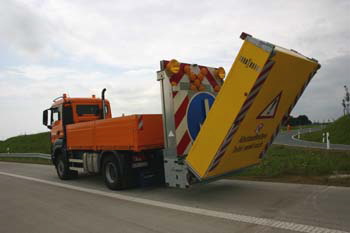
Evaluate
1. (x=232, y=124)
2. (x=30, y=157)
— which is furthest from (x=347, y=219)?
(x=30, y=157)

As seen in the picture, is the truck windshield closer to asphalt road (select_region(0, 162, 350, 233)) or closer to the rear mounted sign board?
asphalt road (select_region(0, 162, 350, 233))

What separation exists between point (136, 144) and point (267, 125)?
3.00 metres

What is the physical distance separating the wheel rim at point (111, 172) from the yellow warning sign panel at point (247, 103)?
279cm

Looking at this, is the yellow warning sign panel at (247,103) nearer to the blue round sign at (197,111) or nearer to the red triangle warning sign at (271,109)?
the red triangle warning sign at (271,109)

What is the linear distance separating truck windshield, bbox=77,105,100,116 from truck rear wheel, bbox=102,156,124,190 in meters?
3.24

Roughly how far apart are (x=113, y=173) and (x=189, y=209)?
3219mm

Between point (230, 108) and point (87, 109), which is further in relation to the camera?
point (87, 109)

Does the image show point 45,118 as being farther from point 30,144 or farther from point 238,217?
point 30,144

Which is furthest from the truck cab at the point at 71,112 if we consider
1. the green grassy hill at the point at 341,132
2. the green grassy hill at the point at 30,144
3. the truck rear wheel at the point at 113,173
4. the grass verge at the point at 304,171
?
the green grassy hill at the point at 30,144

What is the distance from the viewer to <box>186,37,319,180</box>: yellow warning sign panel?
5473 millimetres

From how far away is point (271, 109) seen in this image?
6.48 meters

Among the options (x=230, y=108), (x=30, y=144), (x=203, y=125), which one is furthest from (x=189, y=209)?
(x=30, y=144)

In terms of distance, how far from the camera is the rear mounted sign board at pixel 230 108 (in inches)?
218

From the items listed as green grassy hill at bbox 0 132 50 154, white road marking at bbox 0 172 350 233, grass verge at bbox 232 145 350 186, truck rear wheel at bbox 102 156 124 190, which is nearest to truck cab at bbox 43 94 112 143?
truck rear wheel at bbox 102 156 124 190
